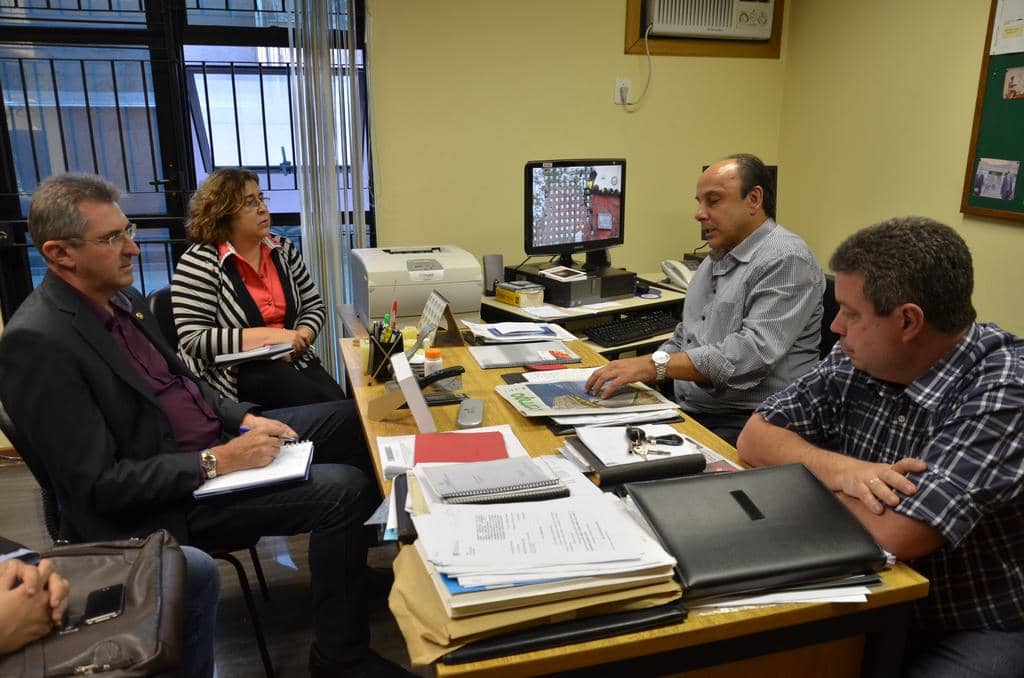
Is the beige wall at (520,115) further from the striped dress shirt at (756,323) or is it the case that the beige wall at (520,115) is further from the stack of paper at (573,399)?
the stack of paper at (573,399)

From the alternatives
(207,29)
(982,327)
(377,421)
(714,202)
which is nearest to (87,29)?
(207,29)

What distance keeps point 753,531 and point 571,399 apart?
73 cm

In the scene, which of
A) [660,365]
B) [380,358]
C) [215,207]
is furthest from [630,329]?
[215,207]

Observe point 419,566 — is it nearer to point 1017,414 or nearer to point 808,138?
point 1017,414

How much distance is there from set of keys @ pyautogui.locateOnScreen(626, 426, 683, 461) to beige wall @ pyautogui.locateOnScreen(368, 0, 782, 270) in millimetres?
2122

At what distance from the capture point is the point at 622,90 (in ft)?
11.7

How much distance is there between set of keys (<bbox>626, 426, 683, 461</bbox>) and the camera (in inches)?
58.3

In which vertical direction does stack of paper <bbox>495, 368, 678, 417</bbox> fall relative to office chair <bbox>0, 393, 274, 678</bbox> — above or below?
above

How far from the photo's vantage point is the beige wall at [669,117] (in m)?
3.01

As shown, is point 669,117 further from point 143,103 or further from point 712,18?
point 143,103

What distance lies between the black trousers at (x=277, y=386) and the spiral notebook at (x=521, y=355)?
582 millimetres

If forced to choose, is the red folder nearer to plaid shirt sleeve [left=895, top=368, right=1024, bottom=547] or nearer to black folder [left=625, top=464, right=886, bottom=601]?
black folder [left=625, top=464, right=886, bottom=601]

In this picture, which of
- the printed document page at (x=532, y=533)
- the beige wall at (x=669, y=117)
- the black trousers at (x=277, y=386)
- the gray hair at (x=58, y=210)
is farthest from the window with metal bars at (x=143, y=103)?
the printed document page at (x=532, y=533)

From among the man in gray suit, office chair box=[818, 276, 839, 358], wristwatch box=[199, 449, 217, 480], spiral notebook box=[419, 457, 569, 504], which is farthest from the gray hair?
office chair box=[818, 276, 839, 358]
